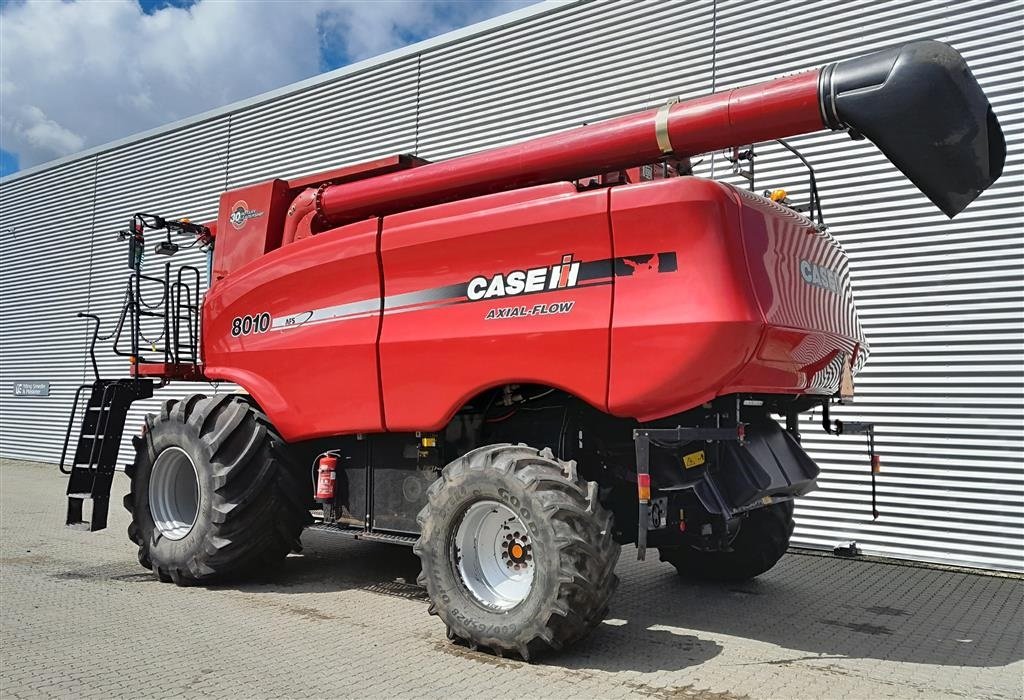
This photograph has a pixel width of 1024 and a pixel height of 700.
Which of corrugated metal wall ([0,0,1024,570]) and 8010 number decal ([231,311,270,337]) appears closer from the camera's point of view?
8010 number decal ([231,311,270,337])

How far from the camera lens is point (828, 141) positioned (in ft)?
29.6

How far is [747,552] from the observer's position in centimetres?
690

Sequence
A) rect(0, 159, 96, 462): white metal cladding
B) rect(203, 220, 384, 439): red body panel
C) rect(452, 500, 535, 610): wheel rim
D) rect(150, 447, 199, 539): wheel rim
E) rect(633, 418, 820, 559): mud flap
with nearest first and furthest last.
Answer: rect(633, 418, 820, 559): mud flap
rect(452, 500, 535, 610): wheel rim
rect(203, 220, 384, 439): red body panel
rect(150, 447, 199, 539): wheel rim
rect(0, 159, 96, 462): white metal cladding

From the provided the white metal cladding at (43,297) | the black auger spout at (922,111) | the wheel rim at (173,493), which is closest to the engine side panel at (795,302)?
the black auger spout at (922,111)

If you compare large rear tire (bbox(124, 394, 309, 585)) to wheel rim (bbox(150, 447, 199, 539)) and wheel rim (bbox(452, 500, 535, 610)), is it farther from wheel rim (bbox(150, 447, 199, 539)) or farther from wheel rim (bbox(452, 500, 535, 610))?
wheel rim (bbox(452, 500, 535, 610))

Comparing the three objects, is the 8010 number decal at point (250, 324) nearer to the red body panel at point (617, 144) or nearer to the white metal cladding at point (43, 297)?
the red body panel at point (617, 144)

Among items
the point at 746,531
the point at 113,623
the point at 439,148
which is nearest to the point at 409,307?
the point at 113,623

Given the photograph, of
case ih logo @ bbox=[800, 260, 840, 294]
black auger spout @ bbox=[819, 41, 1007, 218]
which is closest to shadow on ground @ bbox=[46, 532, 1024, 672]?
case ih logo @ bbox=[800, 260, 840, 294]

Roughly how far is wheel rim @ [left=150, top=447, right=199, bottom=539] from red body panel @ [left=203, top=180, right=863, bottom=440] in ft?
3.86

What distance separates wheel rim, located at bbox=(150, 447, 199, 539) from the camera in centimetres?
708

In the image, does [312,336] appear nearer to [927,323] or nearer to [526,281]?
[526,281]

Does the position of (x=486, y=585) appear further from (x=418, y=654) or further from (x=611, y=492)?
(x=611, y=492)

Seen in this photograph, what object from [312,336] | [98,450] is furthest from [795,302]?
[98,450]

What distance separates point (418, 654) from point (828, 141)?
7080 millimetres
